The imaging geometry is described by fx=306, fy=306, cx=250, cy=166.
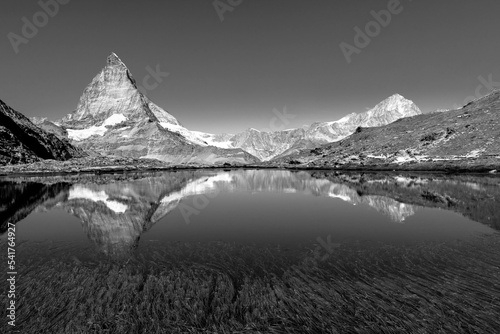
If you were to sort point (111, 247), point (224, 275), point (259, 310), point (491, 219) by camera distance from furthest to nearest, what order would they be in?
point (491, 219) < point (111, 247) < point (224, 275) < point (259, 310)

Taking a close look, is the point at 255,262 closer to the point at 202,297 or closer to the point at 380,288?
the point at 202,297

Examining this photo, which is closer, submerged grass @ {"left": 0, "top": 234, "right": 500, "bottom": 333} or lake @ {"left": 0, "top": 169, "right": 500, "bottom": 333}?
submerged grass @ {"left": 0, "top": 234, "right": 500, "bottom": 333}

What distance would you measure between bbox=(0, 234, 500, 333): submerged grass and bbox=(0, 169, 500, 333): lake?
66 mm

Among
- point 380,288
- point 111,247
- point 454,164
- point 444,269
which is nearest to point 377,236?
point 444,269

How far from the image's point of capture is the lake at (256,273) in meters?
13.6

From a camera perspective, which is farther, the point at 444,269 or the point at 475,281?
the point at 444,269

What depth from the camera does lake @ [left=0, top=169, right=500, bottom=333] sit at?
1361 centimetres

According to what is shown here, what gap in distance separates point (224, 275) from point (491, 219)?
34.2m

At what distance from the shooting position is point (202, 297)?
627 inches

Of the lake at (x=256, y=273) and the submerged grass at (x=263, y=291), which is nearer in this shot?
the submerged grass at (x=263, y=291)

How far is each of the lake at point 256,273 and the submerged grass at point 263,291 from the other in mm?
66

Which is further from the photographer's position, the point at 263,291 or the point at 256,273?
the point at 256,273

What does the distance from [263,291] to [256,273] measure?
2.85 m

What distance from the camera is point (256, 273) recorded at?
63.7ft
